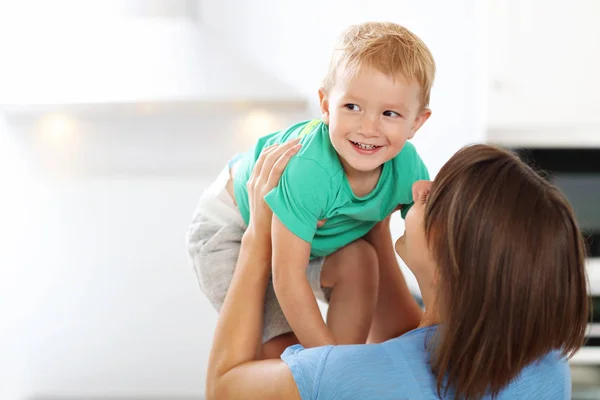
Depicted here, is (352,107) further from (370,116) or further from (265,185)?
(265,185)

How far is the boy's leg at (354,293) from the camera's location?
114cm

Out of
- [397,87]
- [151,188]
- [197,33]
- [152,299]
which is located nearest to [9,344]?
[152,299]

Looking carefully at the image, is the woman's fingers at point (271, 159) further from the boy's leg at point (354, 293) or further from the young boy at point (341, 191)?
the boy's leg at point (354, 293)

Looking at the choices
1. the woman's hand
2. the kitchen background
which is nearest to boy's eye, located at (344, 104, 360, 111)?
the woman's hand

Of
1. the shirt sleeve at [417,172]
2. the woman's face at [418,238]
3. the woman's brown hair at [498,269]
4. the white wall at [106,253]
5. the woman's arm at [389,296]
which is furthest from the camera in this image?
the white wall at [106,253]

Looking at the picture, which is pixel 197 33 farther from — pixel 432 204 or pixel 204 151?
pixel 432 204

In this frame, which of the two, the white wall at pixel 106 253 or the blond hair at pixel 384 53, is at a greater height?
the blond hair at pixel 384 53

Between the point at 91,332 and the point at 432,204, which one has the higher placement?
the point at 432,204

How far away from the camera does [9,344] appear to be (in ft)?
8.70

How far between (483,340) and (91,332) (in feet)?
6.74

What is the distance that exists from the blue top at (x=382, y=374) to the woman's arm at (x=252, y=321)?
3 cm

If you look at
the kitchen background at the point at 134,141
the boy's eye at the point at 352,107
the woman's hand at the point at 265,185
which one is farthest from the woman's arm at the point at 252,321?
the kitchen background at the point at 134,141

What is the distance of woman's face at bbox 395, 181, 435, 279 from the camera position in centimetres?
90

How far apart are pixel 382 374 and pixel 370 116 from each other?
13.6 inches
